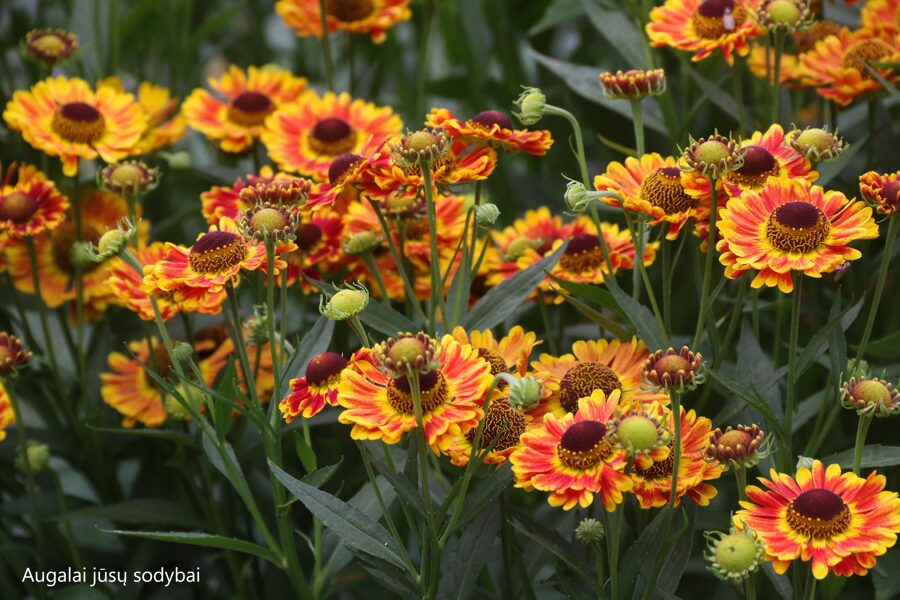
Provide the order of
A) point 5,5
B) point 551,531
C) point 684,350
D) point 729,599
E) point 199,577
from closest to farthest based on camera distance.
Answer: point 684,350 → point 551,531 → point 729,599 → point 199,577 → point 5,5

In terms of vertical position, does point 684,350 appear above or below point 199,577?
above

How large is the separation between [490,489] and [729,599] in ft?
1.61

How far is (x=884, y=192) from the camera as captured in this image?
107 centimetres

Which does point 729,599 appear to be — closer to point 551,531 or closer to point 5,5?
point 551,531

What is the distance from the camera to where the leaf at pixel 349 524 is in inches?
42.6

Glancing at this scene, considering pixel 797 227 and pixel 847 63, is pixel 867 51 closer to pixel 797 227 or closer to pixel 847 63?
pixel 847 63

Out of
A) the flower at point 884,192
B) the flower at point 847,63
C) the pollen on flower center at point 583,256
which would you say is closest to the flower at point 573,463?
the flower at point 884,192

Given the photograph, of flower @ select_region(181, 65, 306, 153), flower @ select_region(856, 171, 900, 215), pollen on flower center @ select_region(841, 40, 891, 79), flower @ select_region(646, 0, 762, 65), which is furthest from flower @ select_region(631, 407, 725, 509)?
flower @ select_region(181, 65, 306, 153)

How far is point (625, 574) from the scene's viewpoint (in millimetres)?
1063

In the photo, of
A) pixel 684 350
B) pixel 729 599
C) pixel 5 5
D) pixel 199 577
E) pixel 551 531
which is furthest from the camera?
pixel 5 5


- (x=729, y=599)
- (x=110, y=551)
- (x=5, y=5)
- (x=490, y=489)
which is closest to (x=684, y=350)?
(x=490, y=489)

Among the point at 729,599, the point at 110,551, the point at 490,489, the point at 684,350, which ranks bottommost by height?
the point at 110,551

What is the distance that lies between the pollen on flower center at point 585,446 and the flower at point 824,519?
0.13 m

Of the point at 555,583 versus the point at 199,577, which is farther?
the point at 199,577
